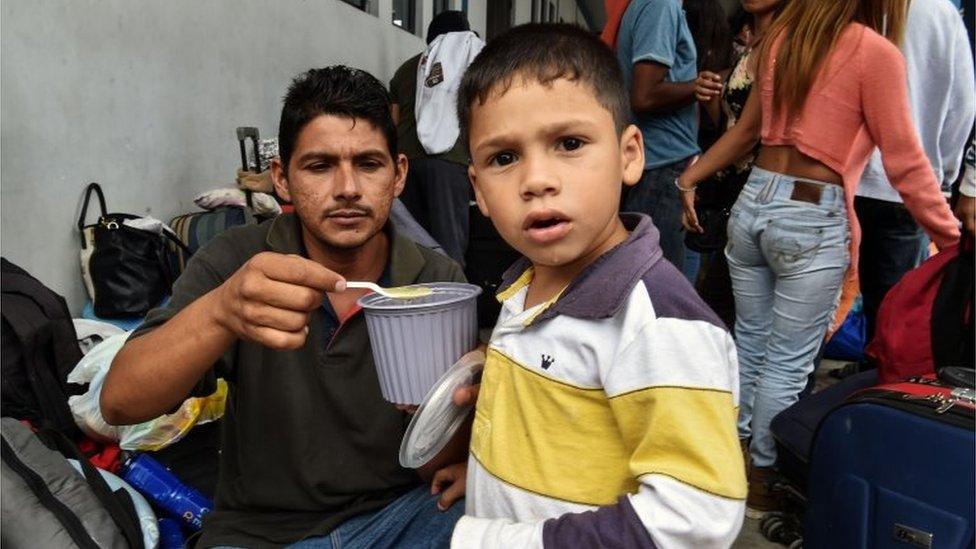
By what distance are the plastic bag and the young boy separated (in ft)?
4.99

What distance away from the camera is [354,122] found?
1.62 metres

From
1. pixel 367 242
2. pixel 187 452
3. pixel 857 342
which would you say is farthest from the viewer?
pixel 857 342

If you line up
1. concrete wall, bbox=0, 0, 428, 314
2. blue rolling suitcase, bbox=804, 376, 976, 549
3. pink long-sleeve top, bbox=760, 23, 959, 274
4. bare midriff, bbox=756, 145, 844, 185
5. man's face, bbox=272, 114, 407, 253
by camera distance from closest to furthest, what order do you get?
1. blue rolling suitcase, bbox=804, 376, 976, 549
2. man's face, bbox=272, 114, 407, 253
3. pink long-sleeve top, bbox=760, 23, 959, 274
4. bare midriff, bbox=756, 145, 844, 185
5. concrete wall, bbox=0, 0, 428, 314

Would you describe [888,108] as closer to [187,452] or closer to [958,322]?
[958,322]

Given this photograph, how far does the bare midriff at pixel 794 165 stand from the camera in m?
2.07

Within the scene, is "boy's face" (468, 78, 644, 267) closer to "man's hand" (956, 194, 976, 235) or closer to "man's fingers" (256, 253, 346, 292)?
"man's fingers" (256, 253, 346, 292)

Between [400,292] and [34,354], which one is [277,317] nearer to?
[400,292]

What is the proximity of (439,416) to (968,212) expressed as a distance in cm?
146

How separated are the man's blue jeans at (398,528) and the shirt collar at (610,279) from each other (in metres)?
0.57

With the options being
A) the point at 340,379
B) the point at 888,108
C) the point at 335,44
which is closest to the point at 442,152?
the point at 335,44

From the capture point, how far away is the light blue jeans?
6.86 ft

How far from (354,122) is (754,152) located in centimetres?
176

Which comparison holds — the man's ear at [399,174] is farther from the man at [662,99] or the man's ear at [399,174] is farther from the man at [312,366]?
the man at [662,99]

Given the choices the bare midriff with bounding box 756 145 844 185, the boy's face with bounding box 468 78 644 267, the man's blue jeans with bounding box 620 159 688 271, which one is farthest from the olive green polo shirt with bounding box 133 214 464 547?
the man's blue jeans with bounding box 620 159 688 271
